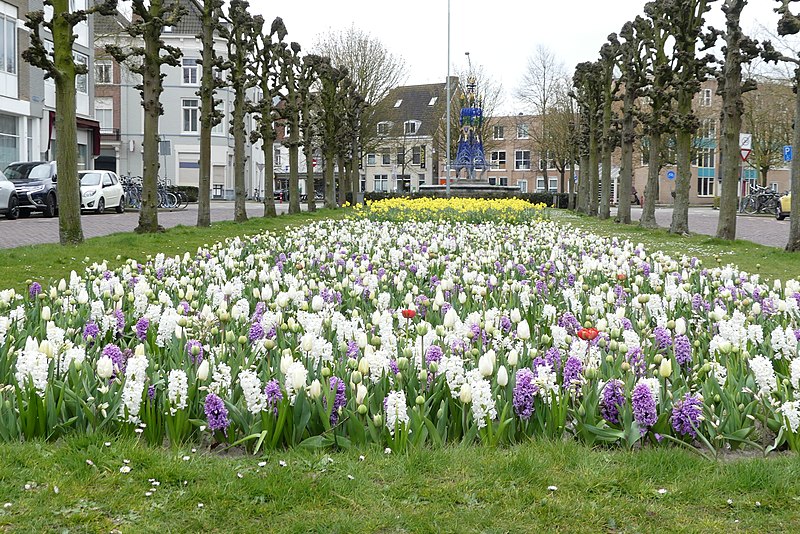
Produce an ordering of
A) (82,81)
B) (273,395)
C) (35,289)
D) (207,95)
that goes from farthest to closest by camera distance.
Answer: (82,81) → (207,95) → (35,289) → (273,395)

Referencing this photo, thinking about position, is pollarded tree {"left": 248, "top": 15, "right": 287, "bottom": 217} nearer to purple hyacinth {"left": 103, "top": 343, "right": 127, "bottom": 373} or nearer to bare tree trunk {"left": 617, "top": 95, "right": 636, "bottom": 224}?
bare tree trunk {"left": 617, "top": 95, "right": 636, "bottom": 224}

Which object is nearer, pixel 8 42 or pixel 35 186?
pixel 35 186

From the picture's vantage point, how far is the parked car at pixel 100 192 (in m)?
31.7

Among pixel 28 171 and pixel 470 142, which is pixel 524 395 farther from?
A: pixel 470 142

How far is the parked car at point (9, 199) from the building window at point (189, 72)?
44.6 meters

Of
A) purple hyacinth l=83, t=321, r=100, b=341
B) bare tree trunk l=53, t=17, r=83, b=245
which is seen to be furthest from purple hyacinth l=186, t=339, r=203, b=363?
bare tree trunk l=53, t=17, r=83, b=245

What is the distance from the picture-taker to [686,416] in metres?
4.17

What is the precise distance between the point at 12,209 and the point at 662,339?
80.3ft

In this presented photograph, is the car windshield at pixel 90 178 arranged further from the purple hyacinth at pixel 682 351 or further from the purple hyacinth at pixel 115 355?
the purple hyacinth at pixel 682 351

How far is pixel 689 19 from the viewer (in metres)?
21.7

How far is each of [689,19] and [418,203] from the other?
34.0ft

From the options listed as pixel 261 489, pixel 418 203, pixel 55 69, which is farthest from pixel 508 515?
pixel 418 203

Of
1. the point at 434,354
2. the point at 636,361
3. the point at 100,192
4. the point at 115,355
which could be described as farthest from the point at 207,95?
the point at 636,361

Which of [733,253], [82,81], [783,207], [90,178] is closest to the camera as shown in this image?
[733,253]
